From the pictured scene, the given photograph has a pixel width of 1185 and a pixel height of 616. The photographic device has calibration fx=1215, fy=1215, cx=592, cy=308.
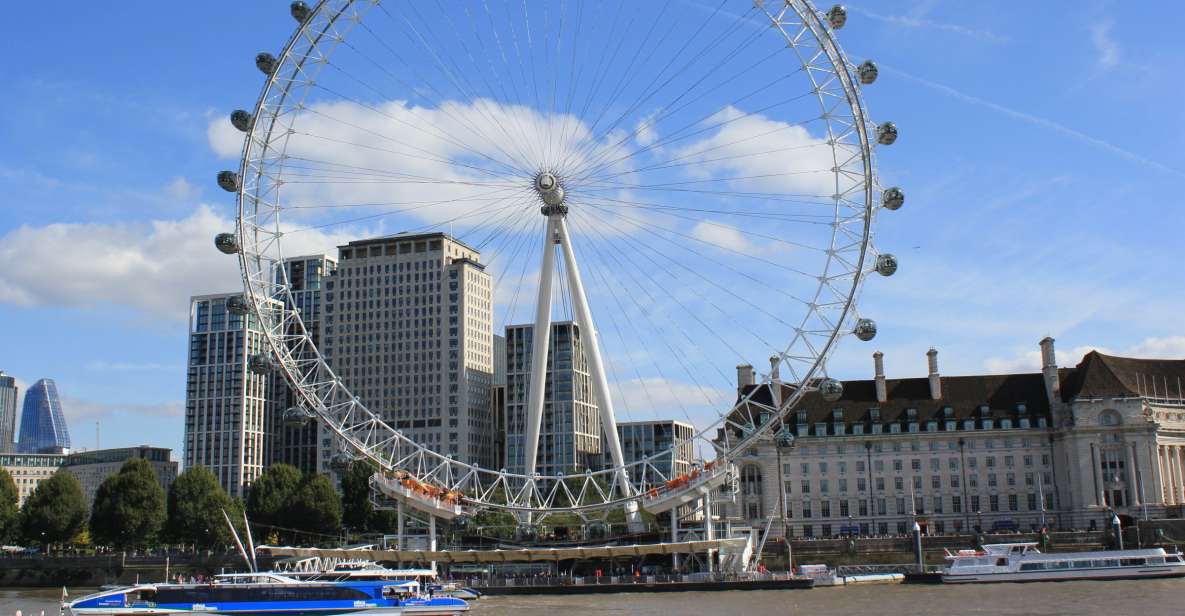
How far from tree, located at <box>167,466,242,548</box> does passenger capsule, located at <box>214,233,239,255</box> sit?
192 ft

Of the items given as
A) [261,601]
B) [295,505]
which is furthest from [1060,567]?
[295,505]

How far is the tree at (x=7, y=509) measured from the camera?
132000 millimetres

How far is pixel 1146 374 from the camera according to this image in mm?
124188

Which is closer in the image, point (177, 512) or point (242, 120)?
point (242, 120)

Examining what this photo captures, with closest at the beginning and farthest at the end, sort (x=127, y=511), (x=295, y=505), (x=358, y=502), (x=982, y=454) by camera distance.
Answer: (x=982, y=454), (x=127, y=511), (x=295, y=505), (x=358, y=502)

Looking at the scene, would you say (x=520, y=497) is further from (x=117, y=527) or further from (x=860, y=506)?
(x=117, y=527)

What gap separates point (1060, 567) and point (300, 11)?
216 feet

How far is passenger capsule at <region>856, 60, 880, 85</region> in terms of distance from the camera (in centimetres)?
7775

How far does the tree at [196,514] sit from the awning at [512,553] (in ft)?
124

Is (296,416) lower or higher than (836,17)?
lower

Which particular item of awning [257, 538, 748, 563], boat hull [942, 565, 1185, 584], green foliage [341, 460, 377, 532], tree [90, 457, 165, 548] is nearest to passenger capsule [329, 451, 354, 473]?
awning [257, 538, 748, 563]

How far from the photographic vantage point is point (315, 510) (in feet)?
430

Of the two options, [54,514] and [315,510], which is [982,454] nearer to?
[315,510]

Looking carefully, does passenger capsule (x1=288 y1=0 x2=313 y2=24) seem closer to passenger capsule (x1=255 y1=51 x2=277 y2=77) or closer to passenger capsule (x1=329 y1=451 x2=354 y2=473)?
passenger capsule (x1=255 y1=51 x2=277 y2=77)
